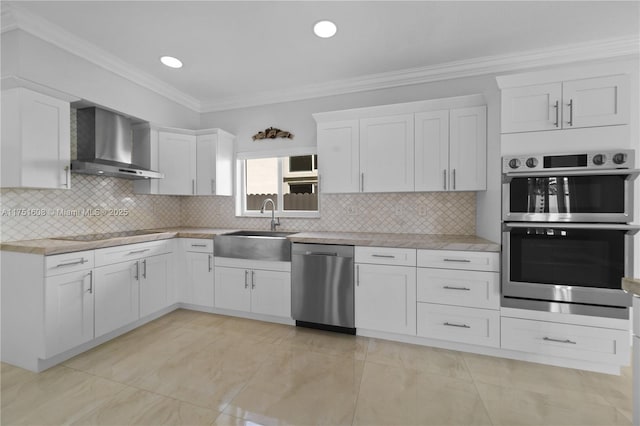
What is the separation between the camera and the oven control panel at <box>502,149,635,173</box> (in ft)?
6.42

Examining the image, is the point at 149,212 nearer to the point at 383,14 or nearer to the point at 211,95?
the point at 211,95

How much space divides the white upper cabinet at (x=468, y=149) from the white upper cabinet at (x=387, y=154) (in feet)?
1.22

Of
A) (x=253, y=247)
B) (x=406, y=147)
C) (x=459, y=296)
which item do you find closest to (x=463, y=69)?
(x=406, y=147)

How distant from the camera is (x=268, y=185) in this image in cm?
385

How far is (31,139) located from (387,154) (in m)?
3.07

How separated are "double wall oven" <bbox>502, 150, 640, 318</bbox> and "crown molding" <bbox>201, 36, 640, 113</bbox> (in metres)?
1.22

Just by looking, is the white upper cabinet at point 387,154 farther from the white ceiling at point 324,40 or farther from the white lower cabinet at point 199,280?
the white lower cabinet at point 199,280

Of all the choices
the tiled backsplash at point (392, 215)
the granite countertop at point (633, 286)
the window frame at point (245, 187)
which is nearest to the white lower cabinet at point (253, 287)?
the tiled backsplash at point (392, 215)

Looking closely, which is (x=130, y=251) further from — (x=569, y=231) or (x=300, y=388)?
(x=569, y=231)

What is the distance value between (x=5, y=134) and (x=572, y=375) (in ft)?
15.4

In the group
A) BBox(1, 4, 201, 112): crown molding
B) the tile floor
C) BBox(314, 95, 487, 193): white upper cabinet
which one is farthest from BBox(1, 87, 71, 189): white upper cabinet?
BBox(314, 95, 487, 193): white upper cabinet

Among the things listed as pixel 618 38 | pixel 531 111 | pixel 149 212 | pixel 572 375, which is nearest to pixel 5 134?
pixel 149 212

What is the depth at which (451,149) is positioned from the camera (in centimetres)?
271

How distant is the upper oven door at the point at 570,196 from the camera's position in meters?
1.97
